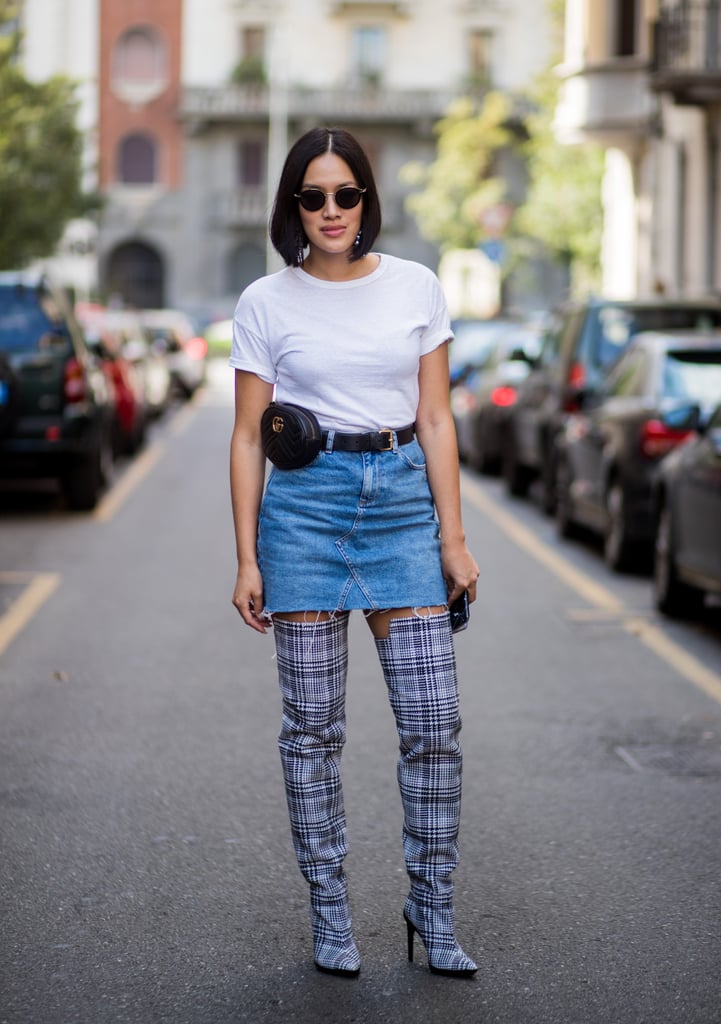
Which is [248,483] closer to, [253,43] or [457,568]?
[457,568]

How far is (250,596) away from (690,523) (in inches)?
239

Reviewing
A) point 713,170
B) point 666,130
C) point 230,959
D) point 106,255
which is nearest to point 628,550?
point 230,959

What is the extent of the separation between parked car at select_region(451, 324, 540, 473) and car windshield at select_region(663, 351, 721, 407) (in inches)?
217

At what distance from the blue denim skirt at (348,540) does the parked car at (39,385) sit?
11.3 meters

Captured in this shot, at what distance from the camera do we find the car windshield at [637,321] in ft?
51.7

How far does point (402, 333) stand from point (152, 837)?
2.10 meters

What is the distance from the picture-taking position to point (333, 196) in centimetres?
470

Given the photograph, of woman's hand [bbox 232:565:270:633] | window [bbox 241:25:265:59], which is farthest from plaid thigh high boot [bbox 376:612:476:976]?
window [bbox 241:25:265:59]

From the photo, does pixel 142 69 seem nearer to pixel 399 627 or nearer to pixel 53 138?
pixel 53 138

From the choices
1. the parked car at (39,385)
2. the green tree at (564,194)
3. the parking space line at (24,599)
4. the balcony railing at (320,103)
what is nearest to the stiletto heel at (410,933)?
the parking space line at (24,599)

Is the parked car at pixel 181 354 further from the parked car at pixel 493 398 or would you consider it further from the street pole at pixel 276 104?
the street pole at pixel 276 104

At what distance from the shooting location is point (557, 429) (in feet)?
52.1

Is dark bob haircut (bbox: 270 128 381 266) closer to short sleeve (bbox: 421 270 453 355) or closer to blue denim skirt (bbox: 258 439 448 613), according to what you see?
short sleeve (bbox: 421 270 453 355)

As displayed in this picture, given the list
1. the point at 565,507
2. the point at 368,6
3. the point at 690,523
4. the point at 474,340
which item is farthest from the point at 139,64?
the point at 690,523
